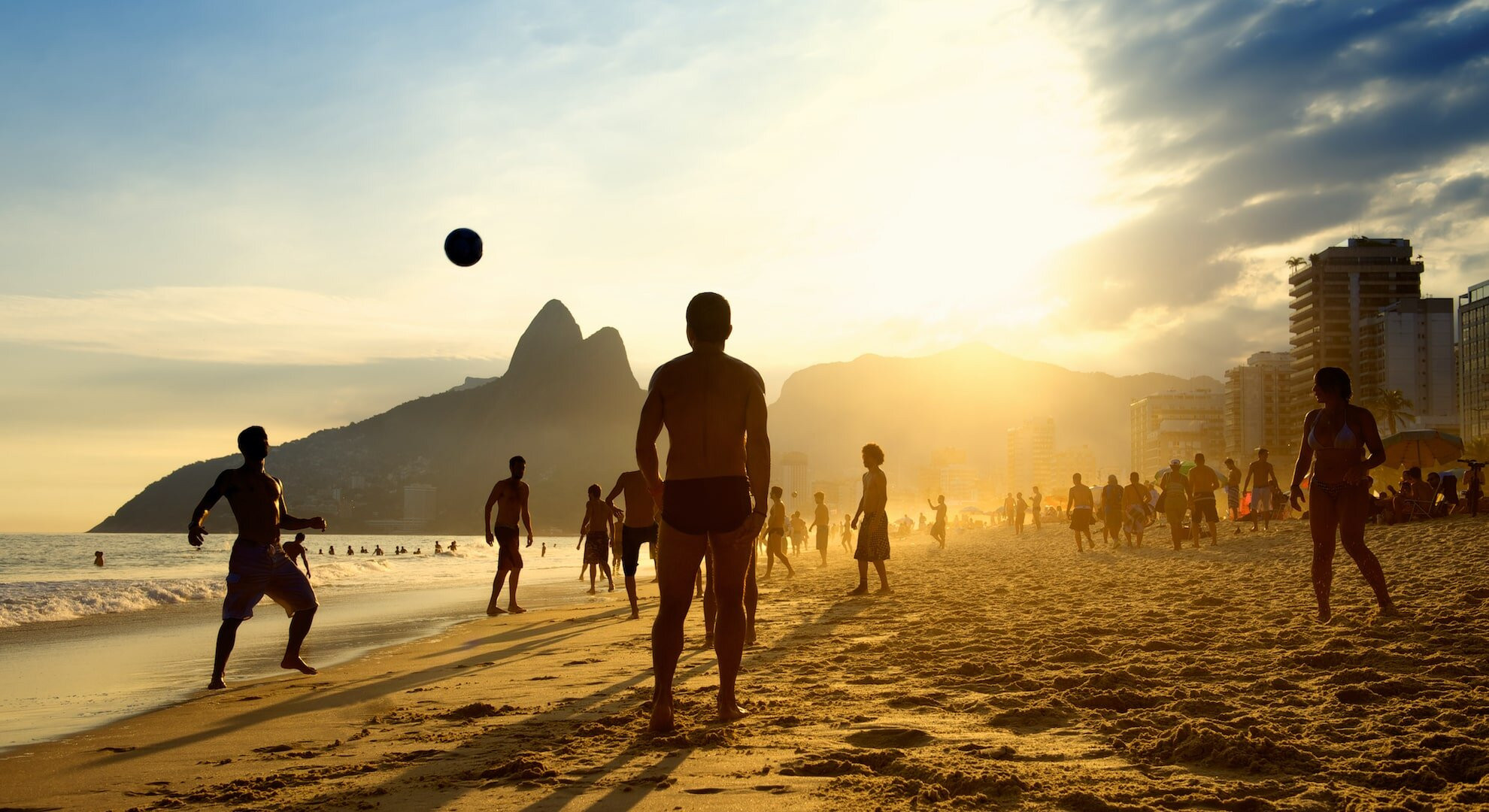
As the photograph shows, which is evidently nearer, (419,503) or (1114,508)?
(1114,508)

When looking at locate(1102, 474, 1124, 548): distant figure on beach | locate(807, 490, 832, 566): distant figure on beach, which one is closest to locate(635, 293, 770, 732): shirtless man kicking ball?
locate(807, 490, 832, 566): distant figure on beach

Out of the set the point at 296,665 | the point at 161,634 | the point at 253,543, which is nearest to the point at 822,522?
the point at 161,634

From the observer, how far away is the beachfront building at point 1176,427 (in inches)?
6742

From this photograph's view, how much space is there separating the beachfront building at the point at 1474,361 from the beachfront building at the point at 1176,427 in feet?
158

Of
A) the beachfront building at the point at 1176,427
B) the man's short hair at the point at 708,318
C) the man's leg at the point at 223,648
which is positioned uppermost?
the beachfront building at the point at 1176,427

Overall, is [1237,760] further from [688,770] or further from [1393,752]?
[688,770]

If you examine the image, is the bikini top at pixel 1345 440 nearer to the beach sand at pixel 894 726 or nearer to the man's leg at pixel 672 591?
the beach sand at pixel 894 726

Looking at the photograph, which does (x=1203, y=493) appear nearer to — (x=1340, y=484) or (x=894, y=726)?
(x=1340, y=484)

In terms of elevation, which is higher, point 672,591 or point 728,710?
point 672,591

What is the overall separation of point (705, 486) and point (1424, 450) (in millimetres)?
26599

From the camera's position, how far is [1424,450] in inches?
957

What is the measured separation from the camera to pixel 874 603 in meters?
10.9

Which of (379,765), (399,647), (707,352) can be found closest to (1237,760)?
(707,352)

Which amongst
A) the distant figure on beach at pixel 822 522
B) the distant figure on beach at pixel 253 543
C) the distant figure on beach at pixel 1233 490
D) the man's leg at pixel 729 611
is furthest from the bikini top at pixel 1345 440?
the distant figure on beach at pixel 1233 490
